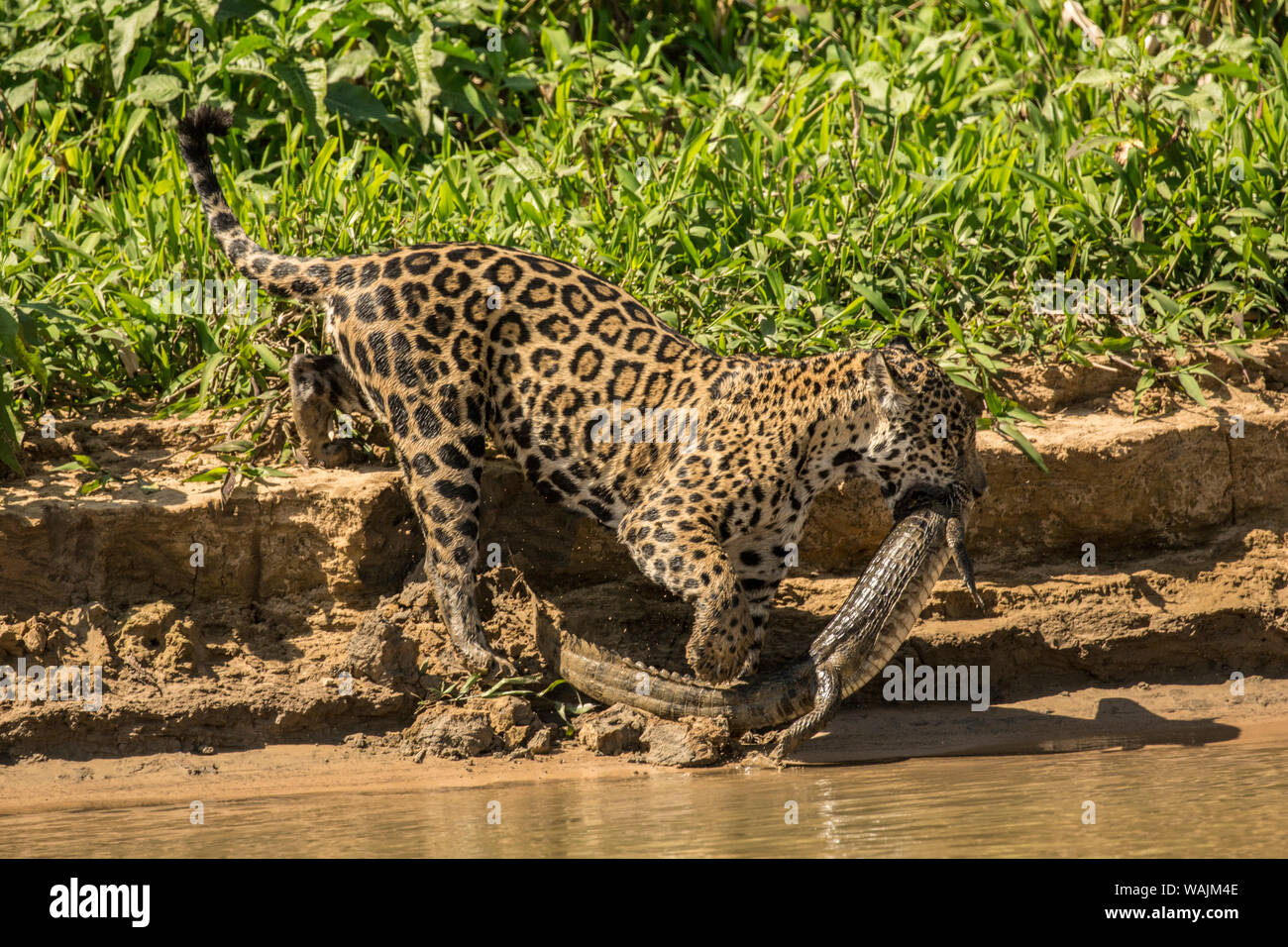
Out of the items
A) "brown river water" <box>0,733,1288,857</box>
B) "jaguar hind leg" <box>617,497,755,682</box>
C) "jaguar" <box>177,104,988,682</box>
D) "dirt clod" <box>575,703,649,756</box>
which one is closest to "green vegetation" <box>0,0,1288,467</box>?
"jaguar" <box>177,104,988,682</box>

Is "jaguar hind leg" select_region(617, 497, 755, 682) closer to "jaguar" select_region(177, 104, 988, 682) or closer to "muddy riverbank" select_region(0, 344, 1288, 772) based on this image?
"jaguar" select_region(177, 104, 988, 682)

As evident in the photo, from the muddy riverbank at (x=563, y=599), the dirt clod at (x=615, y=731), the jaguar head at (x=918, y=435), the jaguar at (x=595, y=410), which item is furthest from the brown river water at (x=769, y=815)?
the jaguar head at (x=918, y=435)

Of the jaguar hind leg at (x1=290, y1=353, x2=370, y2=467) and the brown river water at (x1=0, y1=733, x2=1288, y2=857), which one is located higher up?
the jaguar hind leg at (x1=290, y1=353, x2=370, y2=467)

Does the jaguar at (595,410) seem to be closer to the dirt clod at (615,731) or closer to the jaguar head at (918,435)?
the jaguar head at (918,435)

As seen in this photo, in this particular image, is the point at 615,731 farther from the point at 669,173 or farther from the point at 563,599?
the point at 669,173

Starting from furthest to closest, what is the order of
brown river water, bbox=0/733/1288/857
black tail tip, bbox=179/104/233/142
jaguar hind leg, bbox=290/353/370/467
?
jaguar hind leg, bbox=290/353/370/467 → black tail tip, bbox=179/104/233/142 → brown river water, bbox=0/733/1288/857

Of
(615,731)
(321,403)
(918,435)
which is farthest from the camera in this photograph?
(321,403)

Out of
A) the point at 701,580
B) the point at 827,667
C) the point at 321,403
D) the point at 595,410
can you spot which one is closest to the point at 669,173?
the point at 595,410

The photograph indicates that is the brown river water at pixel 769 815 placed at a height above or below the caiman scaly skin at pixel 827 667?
below

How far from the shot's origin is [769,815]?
5.06 meters

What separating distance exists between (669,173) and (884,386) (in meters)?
2.47

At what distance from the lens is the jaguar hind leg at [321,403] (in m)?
6.38

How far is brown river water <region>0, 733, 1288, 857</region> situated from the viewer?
4.70 metres

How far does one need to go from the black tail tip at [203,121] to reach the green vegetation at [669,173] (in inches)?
37.0
